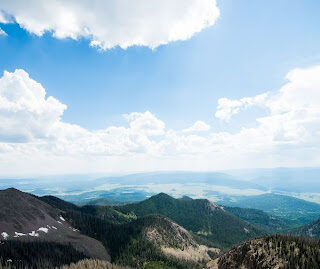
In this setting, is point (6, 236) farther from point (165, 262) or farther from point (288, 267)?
point (288, 267)

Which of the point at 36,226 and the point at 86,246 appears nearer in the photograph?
the point at 36,226

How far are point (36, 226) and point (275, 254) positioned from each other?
480 ft

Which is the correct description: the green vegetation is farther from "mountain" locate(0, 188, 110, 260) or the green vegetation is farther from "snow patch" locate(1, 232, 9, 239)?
"snow patch" locate(1, 232, 9, 239)

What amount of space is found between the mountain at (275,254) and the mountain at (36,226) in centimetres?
10395

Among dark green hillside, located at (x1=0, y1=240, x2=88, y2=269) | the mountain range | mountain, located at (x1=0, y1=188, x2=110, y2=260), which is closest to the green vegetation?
the mountain range

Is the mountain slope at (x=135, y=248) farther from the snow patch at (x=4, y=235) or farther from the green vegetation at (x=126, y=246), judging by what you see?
the snow patch at (x=4, y=235)

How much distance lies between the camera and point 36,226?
146125 millimetres

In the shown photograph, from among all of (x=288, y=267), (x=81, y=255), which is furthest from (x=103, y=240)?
(x=288, y=267)

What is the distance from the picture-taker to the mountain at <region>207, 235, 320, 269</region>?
61438mm

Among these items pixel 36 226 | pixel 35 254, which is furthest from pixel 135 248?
pixel 35 254

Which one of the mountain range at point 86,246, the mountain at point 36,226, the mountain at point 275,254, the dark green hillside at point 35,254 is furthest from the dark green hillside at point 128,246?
the mountain at point 275,254

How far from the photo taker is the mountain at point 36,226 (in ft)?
436

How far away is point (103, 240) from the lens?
593 ft

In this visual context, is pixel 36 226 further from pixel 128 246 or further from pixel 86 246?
pixel 128 246
